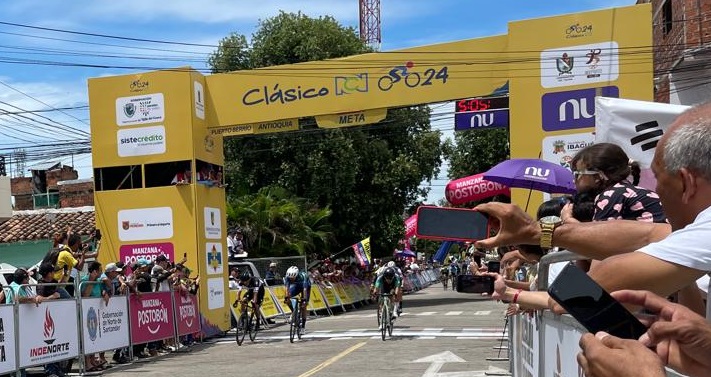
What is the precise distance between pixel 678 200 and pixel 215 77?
62.6 feet

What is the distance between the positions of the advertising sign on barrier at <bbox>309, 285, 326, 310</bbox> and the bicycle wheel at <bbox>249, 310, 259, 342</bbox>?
7916 mm

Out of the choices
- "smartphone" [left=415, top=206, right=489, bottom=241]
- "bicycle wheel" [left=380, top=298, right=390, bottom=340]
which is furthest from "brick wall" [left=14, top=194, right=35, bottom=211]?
"smartphone" [left=415, top=206, right=489, bottom=241]

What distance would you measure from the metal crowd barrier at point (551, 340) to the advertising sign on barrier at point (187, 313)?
13.6m

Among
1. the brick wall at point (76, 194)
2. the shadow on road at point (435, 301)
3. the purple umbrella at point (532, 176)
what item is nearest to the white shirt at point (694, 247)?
the purple umbrella at point (532, 176)

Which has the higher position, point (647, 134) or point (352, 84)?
point (352, 84)

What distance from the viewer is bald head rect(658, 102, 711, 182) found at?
81.5 inches

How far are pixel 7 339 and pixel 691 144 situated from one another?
36.8ft

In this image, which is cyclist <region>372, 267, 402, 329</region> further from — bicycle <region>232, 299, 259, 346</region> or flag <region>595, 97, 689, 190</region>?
flag <region>595, 97, 689, 190</region>

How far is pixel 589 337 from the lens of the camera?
189 centimetres

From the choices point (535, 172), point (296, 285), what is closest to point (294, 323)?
point (296, 285)

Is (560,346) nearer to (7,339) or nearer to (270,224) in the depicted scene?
(7,339)

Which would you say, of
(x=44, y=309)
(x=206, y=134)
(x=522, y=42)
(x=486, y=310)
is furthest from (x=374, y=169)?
(x=44, y=309)

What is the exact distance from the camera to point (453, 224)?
295cm

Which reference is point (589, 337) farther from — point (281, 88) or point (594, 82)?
point (281, 88)
